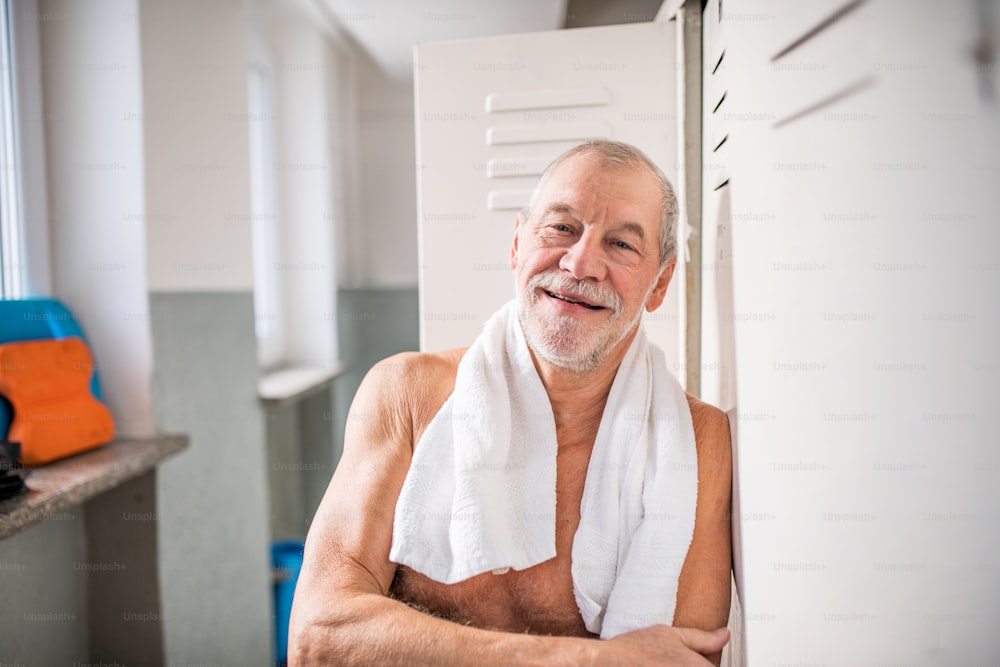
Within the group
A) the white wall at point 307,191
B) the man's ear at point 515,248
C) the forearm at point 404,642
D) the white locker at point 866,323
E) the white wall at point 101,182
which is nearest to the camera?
the white locker at point 866,323

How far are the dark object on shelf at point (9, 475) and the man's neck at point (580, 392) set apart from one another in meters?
0.89

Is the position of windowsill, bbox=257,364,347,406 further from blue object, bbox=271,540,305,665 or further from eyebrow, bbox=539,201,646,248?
eyebrow, bbox=539,201,646,248

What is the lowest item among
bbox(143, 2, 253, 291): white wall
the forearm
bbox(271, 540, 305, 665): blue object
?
bbox(271, 540, 305, 665): blue object

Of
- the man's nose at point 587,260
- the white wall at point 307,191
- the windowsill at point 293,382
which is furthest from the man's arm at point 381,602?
the white wall at point 307,191

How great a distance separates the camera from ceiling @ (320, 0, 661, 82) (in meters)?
1.21

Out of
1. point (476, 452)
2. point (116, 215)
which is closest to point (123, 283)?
point (116, 215)

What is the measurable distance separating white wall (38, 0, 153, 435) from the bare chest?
96cm

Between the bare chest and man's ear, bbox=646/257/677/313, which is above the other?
man's ear, bbox=646/257/677/313

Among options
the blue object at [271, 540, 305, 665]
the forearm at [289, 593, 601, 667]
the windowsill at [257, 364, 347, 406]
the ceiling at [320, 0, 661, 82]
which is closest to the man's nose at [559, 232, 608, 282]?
the forearm at [289, 593, 601, 667]

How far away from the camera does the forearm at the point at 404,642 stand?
2.41 feet

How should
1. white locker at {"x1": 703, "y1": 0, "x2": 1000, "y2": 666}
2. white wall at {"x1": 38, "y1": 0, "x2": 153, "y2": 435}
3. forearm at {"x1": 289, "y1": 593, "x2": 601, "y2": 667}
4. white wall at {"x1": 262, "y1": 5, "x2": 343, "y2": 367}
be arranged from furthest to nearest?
white wall at {"x1": 262, "y1": 5, "x2": 343, "y2": 367}
white wall at {"x1": 38, "y1": 0, "x2": 153, "y2": 435}
forearm at {"x1": 289, "y1": 593, "x2": 601, "y2": 667}
white locker at {"x1": 703, "y1": 0, "x2": 1000, "y2": 666}

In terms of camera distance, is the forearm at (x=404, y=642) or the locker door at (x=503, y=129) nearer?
the forearm at (x=404, y=642)

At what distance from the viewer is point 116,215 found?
142cm

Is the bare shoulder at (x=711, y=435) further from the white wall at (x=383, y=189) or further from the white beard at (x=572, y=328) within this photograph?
the white wall at (x=383, y=189)
